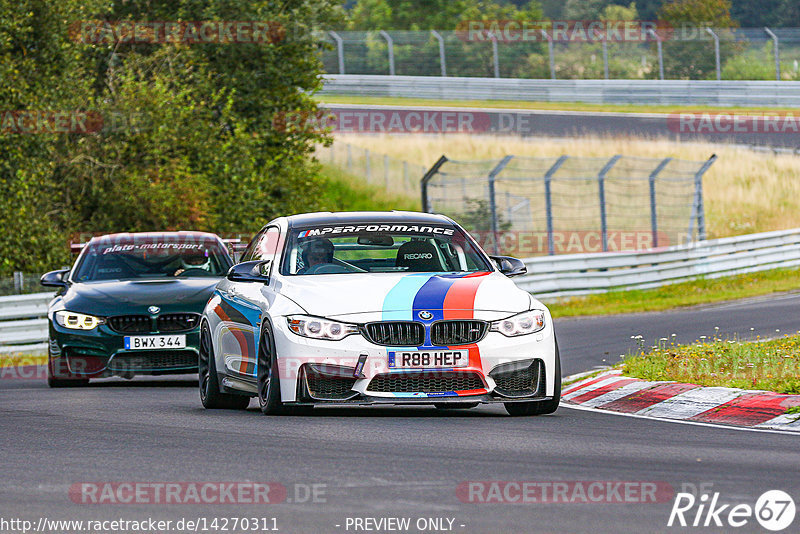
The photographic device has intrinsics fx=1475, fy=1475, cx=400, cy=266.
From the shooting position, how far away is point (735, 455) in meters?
8.26

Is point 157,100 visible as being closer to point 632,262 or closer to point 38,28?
point 38,28

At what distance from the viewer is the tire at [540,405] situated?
10.4m

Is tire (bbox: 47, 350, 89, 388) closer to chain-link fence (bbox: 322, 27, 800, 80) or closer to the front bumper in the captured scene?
the front bumper

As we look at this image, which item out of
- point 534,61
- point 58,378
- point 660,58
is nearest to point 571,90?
point 660,58

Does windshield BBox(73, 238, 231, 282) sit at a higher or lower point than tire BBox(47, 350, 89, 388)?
higher

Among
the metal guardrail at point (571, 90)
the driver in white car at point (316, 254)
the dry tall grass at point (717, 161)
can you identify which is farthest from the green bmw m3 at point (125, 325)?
the metal guardrail at point (571, 90)

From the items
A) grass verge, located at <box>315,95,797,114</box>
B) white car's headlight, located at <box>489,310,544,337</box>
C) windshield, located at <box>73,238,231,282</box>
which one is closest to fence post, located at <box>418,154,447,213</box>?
windshield, located at <box>73,238,231,282</box>

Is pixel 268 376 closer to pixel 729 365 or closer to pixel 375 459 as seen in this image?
pixel 375 459

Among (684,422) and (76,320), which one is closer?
(684,422)

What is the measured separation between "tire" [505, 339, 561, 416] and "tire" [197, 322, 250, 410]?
92.1 inches

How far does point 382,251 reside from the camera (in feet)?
36.9

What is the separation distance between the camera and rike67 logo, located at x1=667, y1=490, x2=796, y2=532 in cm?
625

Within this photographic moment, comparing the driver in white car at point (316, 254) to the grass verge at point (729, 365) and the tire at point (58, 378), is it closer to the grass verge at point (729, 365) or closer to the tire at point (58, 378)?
the grass verge at point (729, 365)

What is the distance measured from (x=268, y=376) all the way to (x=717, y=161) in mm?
33988
